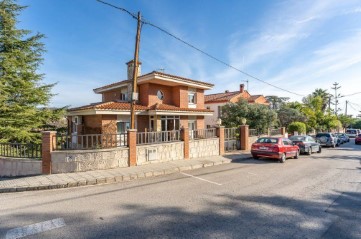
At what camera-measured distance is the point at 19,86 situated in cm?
1521

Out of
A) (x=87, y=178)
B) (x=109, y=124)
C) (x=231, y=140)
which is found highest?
(x=109, y=124)

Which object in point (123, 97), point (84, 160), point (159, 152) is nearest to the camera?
point (84, 160)

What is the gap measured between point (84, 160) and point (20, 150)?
3164mm

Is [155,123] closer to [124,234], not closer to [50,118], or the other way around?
[50,118]

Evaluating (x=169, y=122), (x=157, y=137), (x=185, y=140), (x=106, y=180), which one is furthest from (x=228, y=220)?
(x=169, y=122)

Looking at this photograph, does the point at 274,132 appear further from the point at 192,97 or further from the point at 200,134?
the point at 200,134

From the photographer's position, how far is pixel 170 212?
5.04 meters

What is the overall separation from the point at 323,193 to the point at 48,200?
814 centimetres

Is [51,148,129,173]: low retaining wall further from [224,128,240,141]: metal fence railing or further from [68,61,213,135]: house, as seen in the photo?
[224,128,240,141]: metal fence railing

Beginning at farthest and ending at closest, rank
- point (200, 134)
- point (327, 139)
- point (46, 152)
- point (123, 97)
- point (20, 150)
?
point (327, 139)
point (123, 97)
point (200, 134)
point (20, 150)
point (46, 152)

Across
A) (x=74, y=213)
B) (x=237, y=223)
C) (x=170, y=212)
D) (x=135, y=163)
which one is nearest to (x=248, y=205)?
(x=237, y=223)

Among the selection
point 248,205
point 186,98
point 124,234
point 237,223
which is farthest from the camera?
point 186,98

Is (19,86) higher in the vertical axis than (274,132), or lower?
higher

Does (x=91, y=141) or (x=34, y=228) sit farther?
(x=91, y=141)
